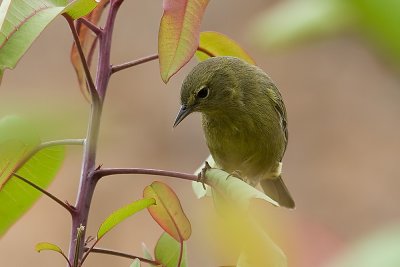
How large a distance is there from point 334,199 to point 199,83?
15.6 ft

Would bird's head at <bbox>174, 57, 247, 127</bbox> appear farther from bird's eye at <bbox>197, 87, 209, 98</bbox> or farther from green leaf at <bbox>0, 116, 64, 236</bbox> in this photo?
green leaf at <bbox>0, 116, 64, 236</bbox>

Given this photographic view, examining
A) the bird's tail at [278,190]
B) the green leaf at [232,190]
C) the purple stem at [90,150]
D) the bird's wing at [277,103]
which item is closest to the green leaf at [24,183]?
the purple stem at [90,150]

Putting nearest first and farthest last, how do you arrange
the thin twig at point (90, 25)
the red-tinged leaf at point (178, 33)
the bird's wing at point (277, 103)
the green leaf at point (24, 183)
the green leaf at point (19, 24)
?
the green leaf at point (19, 24), the red-tinged leaf at point (178, 33), the thin twig at point (90, 25), the green leaf at point (24, 183), the bird's wing at point (277, 103)

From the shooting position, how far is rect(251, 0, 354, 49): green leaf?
980 mm

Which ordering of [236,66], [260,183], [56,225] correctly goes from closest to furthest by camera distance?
[236,66], [260,183], [56,225]

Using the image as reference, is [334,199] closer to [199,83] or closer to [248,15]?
[248,15]

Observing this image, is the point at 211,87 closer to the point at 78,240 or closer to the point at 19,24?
the point at 78,240

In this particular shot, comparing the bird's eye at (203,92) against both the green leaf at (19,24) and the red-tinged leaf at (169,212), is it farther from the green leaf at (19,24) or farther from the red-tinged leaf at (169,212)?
the green leaf at (19,24)

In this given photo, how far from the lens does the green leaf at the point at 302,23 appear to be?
3.22 feet

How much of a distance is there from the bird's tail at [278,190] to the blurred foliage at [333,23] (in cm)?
228

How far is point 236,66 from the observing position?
329 cm

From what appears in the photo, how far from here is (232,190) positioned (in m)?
1.65

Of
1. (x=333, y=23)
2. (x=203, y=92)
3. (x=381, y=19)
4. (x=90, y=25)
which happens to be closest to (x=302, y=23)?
(x=333, y=23)

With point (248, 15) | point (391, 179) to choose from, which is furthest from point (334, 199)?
point (248, 15)
